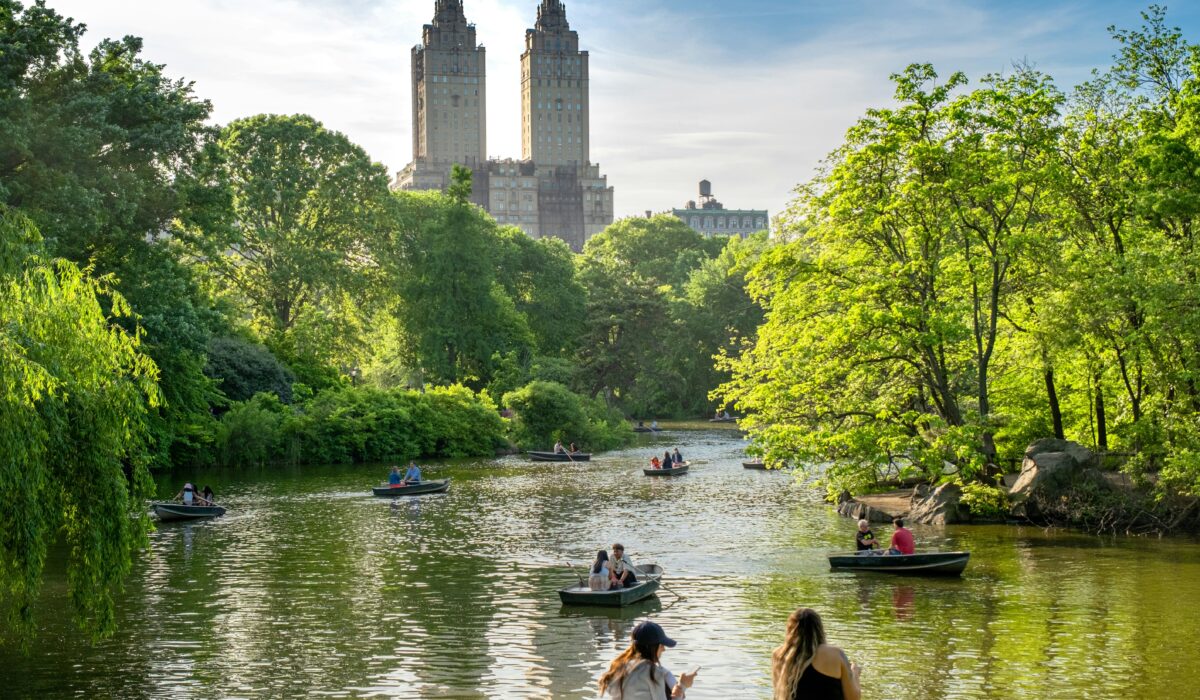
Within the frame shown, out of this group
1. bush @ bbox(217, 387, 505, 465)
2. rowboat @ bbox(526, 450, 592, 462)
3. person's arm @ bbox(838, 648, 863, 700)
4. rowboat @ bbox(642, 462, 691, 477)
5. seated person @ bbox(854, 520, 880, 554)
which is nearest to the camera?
person's arm @ bbox(838, 648, 863, 700)

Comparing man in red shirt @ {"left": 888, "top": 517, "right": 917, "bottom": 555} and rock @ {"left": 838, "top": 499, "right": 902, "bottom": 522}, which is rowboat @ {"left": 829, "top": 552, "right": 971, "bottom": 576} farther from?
rock @ {"left": 838, "top": 499, "right": 902, "bottom": 522}

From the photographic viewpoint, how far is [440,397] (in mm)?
65000

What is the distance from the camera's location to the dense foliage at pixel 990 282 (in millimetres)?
33156

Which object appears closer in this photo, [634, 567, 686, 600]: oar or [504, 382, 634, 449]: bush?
[634, 567, 686, 600]: oar

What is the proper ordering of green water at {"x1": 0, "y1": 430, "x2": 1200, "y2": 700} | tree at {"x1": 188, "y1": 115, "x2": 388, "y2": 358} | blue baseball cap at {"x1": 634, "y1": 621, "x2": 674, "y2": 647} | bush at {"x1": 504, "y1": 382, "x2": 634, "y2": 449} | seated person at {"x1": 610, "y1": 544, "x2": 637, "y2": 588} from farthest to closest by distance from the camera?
tree at {"x1": 188, "y1": 115, "x2": 388, "y2": 358} → bush at {"x1": 504, "y1": 382, "x2": 634, "y2": 449} → seated person at {"x1": 610, "y1": 544, "x2": 637, "y2": 588} → green water at {"x1": 0, "y1": 430, "x2": 1200, "y2": 700} → blue baseball cap at {"x1": 634, "y1": 621, "x2": 674, "y2": 647}

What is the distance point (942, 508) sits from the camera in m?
34.9

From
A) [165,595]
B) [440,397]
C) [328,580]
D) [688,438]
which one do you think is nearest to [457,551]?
[328,580]

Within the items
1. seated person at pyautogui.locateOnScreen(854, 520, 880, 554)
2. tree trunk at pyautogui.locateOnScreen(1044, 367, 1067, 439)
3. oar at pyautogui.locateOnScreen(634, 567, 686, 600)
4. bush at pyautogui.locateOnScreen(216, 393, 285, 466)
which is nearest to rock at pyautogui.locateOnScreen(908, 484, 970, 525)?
tree trunk at pyautogui.locateOnScreen(1044, 367, 1067, 439)

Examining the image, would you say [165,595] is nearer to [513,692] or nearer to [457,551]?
[457,551]

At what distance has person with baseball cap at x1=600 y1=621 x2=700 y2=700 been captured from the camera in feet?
32.1

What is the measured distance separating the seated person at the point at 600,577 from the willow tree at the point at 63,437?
29.6 ft

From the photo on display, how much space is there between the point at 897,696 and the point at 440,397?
4944 cm

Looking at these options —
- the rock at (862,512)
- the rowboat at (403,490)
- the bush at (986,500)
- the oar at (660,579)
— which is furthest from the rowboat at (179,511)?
the bush at (986,500)

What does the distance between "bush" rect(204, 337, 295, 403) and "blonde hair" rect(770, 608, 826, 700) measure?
167 ft
